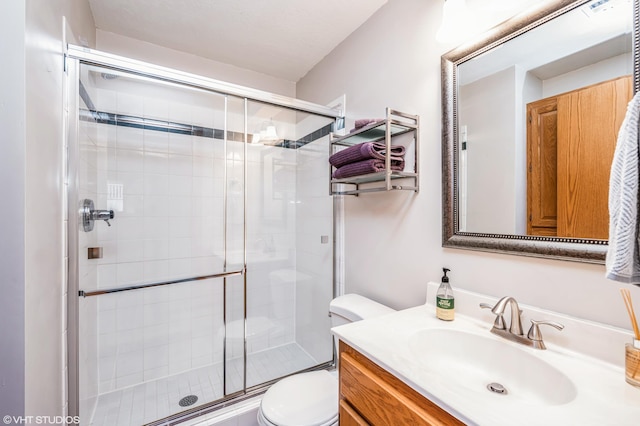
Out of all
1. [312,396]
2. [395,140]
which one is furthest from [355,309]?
[395,140]

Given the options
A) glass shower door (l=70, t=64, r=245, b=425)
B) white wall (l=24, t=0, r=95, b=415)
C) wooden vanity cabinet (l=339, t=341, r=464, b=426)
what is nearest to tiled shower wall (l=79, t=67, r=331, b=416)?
glass shower door (l=70, t=64, r=245, b=425)

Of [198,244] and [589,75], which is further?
[198,244]

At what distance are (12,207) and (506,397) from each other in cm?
146

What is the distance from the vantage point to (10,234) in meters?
0.74

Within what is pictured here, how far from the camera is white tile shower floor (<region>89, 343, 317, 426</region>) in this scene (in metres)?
1.57

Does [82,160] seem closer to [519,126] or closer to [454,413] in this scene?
[454,413]

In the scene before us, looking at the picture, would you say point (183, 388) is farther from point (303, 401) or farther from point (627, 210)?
point (627, 210)

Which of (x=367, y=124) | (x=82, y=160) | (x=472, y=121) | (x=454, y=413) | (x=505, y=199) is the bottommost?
(x=454, y=413)

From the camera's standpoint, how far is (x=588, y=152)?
0.80 m

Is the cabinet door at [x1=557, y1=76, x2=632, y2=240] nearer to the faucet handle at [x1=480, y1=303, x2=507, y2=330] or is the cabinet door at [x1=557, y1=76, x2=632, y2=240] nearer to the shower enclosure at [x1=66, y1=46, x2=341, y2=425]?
the faucet handle at [x1=480, y1=303, x2=507, y2=330]

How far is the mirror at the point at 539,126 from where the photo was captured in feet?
2.54

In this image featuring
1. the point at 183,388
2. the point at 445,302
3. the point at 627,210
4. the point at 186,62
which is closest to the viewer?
the point at 627,210

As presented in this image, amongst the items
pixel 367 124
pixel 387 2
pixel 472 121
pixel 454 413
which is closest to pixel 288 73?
pixel 387 2

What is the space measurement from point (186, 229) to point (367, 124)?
1.48 meters
